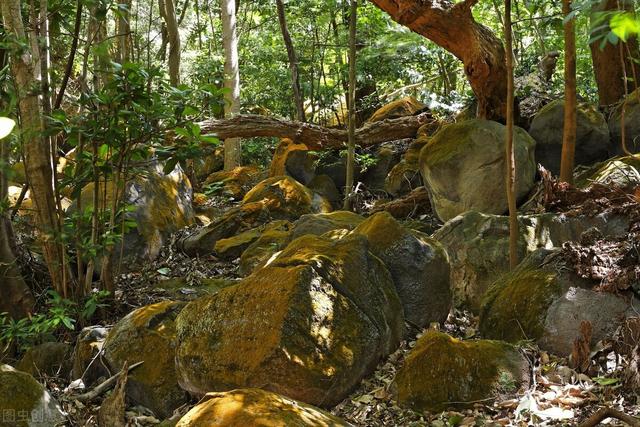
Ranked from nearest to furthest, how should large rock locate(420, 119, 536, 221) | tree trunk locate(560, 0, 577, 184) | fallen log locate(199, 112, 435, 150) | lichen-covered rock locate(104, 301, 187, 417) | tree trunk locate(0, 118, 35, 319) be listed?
lichen-covered rock locate(104, 301, 187, 417) → tree trunk locate(560, 0, 577, 184) → tree trunk locate(0, 118, 35, 319) → large rock locate(420, 119, 536, 221) → fallen log locate(199, 112, 435, 150)

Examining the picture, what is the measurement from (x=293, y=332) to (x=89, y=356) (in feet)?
6.26

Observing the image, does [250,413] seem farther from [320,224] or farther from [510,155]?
[320,224]

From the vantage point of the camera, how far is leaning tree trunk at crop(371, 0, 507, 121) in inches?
310

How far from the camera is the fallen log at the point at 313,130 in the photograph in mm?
10430

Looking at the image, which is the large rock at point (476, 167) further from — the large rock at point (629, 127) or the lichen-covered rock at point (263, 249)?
the lichen-covered rock at point (263, 249)

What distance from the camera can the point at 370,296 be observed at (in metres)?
4.46

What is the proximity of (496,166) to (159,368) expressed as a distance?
4.50 metres

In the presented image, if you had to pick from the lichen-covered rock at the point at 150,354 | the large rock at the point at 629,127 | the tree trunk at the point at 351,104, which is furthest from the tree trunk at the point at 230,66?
the lichen-covered rock at the point at 150,354

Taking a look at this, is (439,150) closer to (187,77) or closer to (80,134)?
(80,134)

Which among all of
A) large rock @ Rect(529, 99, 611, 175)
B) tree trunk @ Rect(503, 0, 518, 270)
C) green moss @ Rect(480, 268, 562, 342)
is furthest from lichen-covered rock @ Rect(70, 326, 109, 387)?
large rock @ Rect(529, 99, 611, 175)

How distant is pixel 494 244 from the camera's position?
5.54 meters

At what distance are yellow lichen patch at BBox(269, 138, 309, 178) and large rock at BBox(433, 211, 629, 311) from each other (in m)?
5.43

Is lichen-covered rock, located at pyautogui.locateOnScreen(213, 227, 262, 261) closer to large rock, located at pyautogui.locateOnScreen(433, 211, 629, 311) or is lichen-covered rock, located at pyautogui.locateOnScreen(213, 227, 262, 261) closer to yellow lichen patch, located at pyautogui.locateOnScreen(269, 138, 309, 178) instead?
yellow lichen patch, located at pyautogui.locateOnScreen(269, 138, 309, 178)

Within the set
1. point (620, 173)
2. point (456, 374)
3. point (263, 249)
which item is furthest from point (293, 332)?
point (620, 173)
